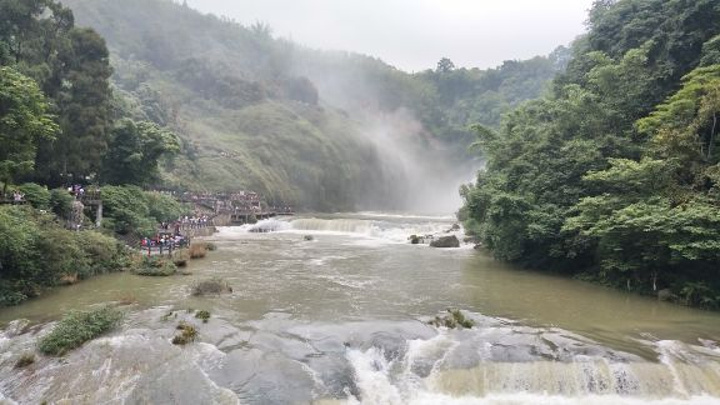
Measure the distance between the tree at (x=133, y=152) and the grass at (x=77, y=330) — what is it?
81.0ft

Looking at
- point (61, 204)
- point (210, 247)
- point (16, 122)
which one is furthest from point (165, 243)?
point (16, 122)

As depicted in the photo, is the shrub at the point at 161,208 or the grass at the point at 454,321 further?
the shrub at the point at 161,208

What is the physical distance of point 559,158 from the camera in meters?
25.9

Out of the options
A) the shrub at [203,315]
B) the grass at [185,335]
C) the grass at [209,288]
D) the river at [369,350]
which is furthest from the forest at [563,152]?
the grass at [185,335]

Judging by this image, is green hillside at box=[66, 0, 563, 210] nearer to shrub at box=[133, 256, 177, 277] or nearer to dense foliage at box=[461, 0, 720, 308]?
shrub at box=[133, 256, 177, 277]

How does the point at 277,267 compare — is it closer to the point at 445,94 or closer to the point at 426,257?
the point at 426,257

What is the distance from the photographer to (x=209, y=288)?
18484 mm

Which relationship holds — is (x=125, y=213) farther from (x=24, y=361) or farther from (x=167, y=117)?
A: (x=167, y=117)

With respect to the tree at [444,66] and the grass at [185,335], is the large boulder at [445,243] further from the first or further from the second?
the tree at [444,66]

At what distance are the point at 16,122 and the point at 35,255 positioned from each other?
583 centimetres

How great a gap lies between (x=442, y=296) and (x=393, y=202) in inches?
3248

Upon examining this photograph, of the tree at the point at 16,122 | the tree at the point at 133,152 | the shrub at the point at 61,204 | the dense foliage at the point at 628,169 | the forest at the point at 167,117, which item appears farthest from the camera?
the tree at the point at 133,152

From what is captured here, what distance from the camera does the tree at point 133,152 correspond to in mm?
36312

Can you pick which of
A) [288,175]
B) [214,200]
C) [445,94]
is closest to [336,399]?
[214,200]
